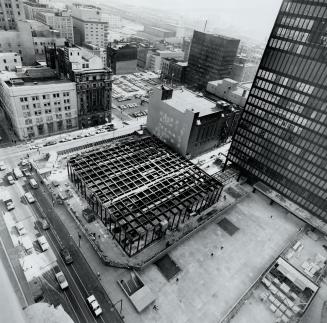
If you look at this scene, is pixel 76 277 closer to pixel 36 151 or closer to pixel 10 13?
pixel 36 151

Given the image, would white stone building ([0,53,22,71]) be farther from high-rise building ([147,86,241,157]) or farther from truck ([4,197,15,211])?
truck ([4,197,15,211])

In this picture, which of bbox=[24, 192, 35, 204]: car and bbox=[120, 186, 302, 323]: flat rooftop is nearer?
bbox=[120, 186, 302, 323]: flat rooftop

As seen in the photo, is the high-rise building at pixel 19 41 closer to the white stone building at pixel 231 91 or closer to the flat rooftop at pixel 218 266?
the white stone building at pixel 231 91

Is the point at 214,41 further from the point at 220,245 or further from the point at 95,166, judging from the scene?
the point at 220,245

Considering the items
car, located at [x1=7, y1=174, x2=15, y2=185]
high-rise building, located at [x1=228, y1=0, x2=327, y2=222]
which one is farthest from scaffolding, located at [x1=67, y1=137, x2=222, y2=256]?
high-rise building, located at [x1=228, y1=0, x2=327, y2=222]

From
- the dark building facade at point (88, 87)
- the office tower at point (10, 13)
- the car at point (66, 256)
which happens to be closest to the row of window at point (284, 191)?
the dark building facade at point (88, 87)
